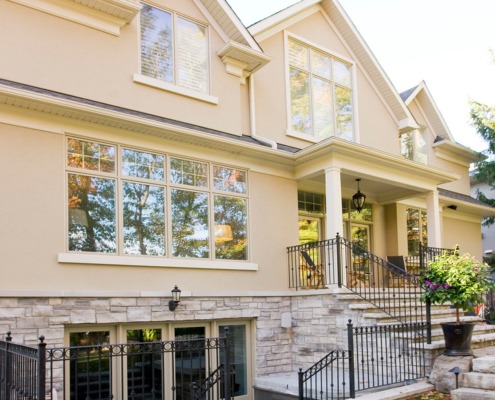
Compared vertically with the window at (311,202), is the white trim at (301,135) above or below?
above

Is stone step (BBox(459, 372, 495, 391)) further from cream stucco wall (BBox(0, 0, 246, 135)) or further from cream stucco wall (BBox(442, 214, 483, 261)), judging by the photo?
cream stucco wall (BBox(442, 214, 483, 261))

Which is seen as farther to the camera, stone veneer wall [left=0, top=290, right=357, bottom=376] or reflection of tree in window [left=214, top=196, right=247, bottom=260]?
reflection of tree in window [left=214, top=196, right=247, bottom=260]

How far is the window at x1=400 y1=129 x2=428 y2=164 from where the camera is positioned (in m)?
15.1

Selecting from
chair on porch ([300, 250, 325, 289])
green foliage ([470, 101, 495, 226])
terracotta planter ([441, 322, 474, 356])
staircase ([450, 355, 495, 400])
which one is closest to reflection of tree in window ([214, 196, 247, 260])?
chair on porch ([300, 250, 325, 289])

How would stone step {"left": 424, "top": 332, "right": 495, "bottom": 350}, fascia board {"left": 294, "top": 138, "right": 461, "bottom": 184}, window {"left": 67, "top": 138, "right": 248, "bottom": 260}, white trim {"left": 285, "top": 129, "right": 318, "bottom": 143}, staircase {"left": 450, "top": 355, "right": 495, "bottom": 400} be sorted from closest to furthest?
1. staircase {"left": 450, "top": 355, "right": 495, "bottom": 400}
2. window {"left": 67, "top": 138, "right": 248, "bottom": 260}
3. stone step {"left": 424, "top": 332, "right": 495, "bottom": 350}
4. fascia board {"left": 294, "top": 138, "right": 461, "bottom": 184}
5. white trim {"left": 285, "top": 129, "right": 318, "bottom": 143}

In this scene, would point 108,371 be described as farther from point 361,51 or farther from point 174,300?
point 361,51

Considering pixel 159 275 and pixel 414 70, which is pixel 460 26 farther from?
pixel 159 275

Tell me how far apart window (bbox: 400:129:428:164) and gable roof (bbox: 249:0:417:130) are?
89 cm

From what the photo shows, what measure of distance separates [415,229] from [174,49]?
8.25 metres

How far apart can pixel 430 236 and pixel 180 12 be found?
7649mm

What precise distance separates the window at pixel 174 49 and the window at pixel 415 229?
7123 millimetres

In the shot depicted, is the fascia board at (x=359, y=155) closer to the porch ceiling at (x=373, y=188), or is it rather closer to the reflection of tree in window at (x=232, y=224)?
the porch ceiling at (x=373, y=188)

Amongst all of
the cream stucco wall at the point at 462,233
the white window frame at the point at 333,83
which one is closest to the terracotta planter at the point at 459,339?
the white window frame at the point at 333,83

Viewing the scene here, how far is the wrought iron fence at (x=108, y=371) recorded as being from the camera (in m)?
5.52
